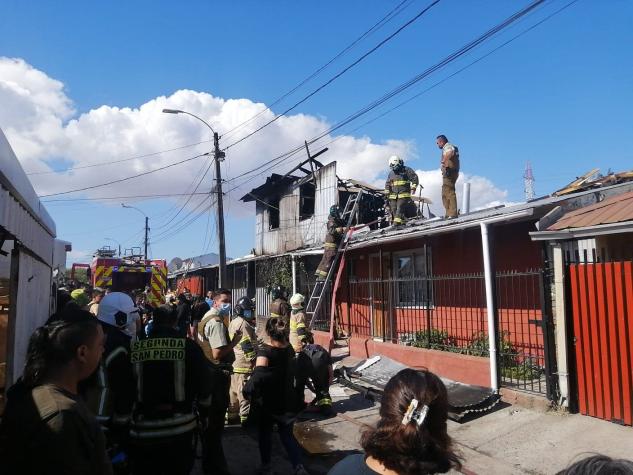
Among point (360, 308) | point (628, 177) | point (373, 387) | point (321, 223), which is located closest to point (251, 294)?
point (321, 223)

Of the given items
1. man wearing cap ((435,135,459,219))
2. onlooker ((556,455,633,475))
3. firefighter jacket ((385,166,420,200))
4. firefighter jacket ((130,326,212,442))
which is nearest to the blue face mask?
firefighter jacket ((130,326,212,442))

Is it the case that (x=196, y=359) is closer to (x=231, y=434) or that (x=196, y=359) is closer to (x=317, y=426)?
(x=231, y=434)

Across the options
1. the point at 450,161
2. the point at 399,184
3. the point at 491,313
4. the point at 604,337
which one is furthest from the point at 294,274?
the point at 604,337

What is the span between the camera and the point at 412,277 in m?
10.1

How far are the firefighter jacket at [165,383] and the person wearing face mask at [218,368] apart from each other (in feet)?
3.22

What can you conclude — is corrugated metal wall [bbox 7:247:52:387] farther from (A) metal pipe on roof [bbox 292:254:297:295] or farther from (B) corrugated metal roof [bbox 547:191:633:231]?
(A) metal pipe on roof [bbox 292:254:297:295]

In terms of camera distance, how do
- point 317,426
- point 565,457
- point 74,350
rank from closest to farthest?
point 74,350, point 565,457, point 317,426

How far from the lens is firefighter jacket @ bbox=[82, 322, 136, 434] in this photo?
124 inches

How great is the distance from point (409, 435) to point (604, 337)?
5.42 m

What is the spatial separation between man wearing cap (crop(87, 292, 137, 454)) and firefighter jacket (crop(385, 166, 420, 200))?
28.7ft

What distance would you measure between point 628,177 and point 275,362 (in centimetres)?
830

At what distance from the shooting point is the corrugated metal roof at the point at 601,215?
20.6ft

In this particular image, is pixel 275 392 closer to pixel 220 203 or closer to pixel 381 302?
pixel 381 302

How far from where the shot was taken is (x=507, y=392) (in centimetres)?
717
